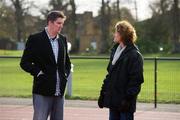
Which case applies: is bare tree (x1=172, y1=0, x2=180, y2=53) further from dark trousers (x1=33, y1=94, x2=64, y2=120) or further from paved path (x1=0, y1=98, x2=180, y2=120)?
dark trousers (x1=33, y1=94, x2=64, y2=120)

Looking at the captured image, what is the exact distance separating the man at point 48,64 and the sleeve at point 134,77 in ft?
2.90

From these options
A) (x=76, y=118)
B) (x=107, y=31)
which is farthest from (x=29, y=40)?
(x=107, y=31)

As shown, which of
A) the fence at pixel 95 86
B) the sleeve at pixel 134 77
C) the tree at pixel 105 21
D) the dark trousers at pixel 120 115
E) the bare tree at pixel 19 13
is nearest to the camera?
the sleeve at pixel 134 77

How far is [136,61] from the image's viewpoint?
6871 millimetres

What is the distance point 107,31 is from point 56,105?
73.0 metres

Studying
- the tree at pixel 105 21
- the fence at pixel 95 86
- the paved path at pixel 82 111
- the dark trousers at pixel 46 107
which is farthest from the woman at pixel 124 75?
the tree at pixel 105 21

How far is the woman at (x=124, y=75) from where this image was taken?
6832mm

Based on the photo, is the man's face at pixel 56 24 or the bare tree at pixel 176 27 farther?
the bare tree at pixel 176 27

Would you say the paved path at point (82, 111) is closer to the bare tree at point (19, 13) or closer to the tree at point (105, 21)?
the tree at point (105, 21)

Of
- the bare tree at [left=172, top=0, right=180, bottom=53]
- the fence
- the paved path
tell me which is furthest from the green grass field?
the bare tree at [left=172, top=0, right=180, bottom=53]

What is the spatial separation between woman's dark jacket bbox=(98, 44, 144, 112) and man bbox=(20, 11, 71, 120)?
667 millimetres

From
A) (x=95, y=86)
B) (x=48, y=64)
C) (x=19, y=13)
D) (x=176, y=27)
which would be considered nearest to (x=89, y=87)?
(x=95, y=86)

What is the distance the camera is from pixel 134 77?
6.82 m

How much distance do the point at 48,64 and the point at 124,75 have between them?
1000 mm
